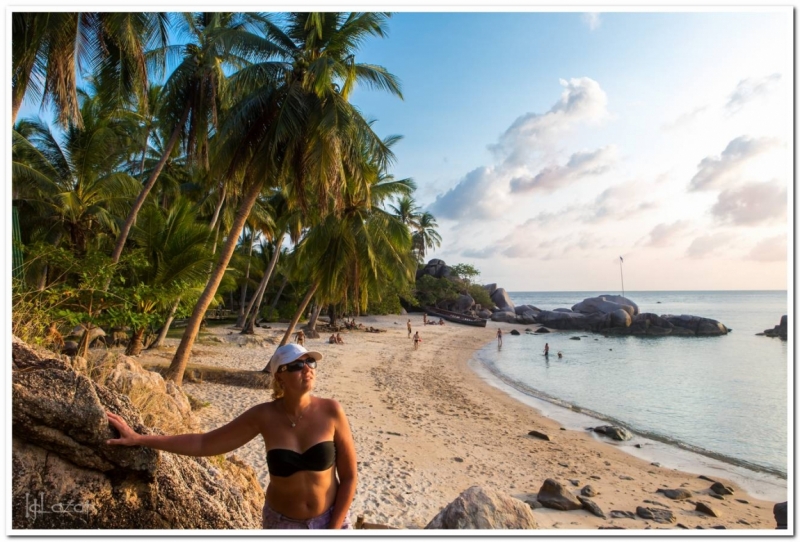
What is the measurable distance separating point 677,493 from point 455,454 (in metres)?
4.11

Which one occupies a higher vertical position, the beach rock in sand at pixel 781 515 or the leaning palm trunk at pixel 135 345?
the leaning palm trunk at pixel 135 345

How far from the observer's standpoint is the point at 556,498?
7020 mm

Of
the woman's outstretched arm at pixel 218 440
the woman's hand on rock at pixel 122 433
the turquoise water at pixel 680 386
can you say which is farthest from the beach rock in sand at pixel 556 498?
the woman's hand on rock at pixel 122 433

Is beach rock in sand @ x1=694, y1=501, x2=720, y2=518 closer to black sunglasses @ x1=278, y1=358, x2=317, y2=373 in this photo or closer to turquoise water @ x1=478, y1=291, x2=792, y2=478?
turquoise water @ x1=478, y1=291, x2=792, y2=478

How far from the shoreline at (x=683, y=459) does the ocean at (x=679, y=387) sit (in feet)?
0.75

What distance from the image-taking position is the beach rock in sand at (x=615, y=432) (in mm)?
12148

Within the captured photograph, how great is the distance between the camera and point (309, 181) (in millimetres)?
10461

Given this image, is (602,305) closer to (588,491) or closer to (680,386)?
(680,386)

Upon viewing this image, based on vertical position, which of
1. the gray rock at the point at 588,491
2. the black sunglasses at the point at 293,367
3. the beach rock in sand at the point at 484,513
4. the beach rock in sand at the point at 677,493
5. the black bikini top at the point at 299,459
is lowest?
the beach rock in sand at the point at 677,493

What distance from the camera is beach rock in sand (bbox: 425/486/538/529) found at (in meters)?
3.98

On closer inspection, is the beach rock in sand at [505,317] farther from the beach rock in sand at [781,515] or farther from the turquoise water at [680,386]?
the beach rock in sand at [781,515]

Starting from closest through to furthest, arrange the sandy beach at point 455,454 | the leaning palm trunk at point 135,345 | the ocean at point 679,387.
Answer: the sandy beach at point 455,454 → the ocean at point 679,387 → the leaning palm trunk at point 135,345

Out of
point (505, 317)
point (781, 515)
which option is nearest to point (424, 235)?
point (505, 317)

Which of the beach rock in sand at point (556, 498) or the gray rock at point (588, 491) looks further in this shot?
the gray rock at point (588, 491)
